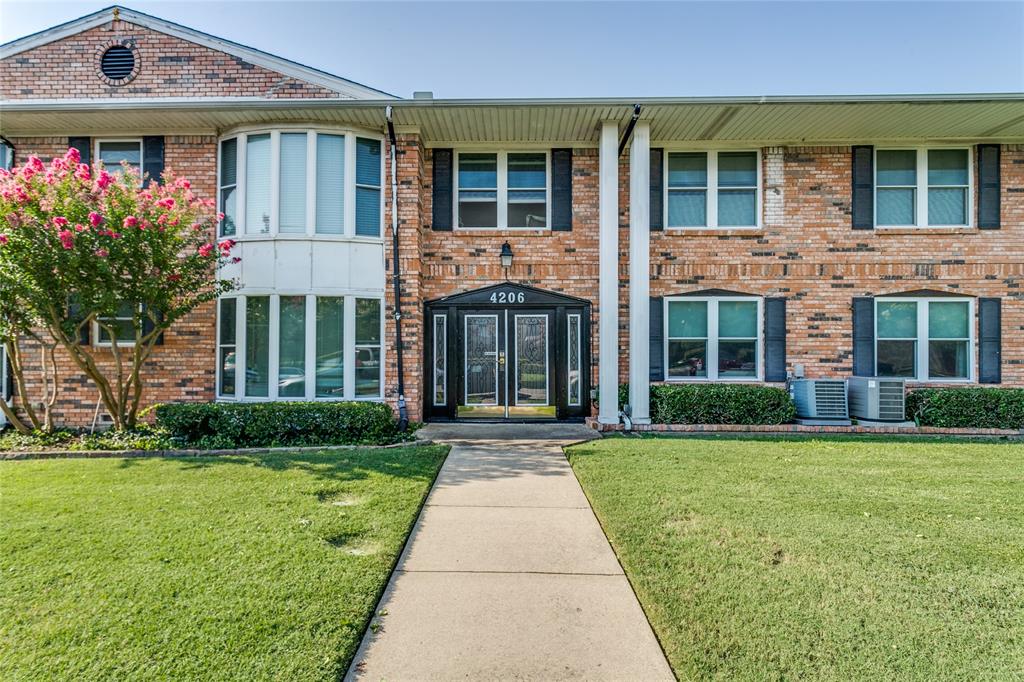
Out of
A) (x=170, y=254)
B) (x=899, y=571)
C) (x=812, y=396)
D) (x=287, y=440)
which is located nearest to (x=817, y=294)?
(x=812, y=396)

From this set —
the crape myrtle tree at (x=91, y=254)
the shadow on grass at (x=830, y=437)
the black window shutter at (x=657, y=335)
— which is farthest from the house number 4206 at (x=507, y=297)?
the crape myrtle tree at (x=91, y=254)

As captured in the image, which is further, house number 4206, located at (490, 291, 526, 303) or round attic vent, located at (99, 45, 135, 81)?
house number 4206, located at (490, 291, 526, 303)

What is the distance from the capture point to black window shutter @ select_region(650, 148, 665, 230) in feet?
32.7

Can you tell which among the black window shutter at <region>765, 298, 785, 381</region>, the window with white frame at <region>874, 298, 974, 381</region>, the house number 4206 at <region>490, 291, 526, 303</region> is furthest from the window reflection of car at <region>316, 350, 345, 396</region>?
the window with white frame at <region>874, 298, 974, 381</region>

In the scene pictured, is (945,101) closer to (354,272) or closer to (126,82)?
(354,272)

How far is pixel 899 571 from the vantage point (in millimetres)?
3580

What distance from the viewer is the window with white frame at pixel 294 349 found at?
8891mm

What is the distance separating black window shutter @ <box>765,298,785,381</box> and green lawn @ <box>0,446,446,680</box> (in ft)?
22.4

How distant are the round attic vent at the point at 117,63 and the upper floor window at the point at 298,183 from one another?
2.40 meters

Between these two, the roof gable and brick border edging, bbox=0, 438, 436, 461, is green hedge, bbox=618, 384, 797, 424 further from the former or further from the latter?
the roof gable

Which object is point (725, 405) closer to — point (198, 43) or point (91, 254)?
point (91, 254)

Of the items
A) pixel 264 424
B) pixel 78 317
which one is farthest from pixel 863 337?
pixel 78 317

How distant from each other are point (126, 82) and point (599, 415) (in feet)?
33.4

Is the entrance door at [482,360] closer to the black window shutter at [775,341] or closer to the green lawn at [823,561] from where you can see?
the green lawn at [823,561]
